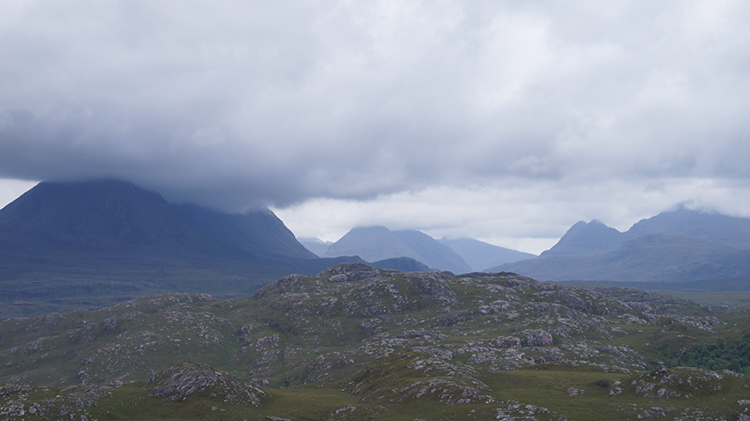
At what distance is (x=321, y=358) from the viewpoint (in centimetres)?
17175

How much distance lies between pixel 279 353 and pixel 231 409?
119 meters

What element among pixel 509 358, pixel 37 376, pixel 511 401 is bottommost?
pixel 37 376

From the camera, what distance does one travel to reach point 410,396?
84.6 metres

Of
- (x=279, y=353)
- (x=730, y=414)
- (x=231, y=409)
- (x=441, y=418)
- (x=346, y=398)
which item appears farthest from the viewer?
(x=279, y=353)

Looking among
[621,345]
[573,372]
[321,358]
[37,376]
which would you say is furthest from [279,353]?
[621,345]

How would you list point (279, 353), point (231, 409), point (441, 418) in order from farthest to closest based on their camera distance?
point (279, 353) < point (231, 409) < point (441, 418)

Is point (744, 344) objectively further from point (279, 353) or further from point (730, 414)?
point (279, 353)

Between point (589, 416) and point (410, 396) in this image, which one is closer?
point (589, 416)

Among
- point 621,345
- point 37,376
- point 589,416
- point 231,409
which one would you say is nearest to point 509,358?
point 621,345

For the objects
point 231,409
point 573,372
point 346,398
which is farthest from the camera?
point 573,372

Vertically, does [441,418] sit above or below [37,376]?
above

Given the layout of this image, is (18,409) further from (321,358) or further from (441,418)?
(321,358)

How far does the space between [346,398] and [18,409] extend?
59.2 meters

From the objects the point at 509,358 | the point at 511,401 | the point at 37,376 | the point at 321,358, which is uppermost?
the point at 511,401
